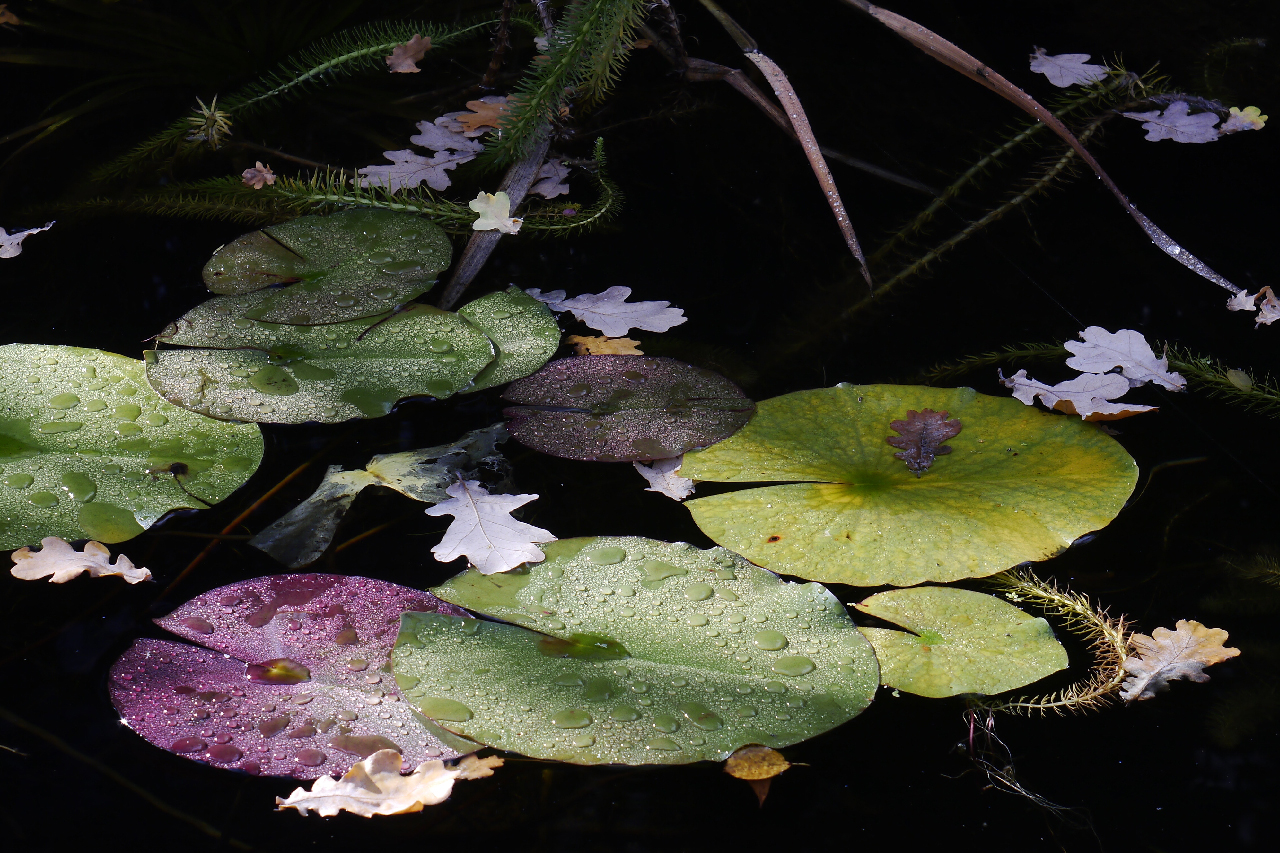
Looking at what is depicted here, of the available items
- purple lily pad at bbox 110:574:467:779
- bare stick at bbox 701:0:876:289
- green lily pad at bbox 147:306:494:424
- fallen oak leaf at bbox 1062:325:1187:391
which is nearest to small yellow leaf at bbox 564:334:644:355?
green lily pad at bbox 147:306:494:424

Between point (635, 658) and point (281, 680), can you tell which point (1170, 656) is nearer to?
point (635, 658)

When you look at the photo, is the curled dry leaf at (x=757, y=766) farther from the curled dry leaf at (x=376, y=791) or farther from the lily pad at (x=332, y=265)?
the lily pad at (x=332, y=265)

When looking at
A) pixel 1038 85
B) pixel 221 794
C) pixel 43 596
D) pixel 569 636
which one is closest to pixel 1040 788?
pixel 569 636

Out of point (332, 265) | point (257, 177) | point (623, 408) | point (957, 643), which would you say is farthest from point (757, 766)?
point (257, 177)

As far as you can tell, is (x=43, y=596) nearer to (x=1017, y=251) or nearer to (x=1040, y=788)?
(x=1040, y=788)

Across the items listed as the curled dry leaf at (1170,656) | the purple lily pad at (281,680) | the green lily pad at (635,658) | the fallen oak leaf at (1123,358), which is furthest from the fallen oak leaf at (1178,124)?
the purple lily pad at (281,680)

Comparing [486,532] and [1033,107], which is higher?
[1033,107]
